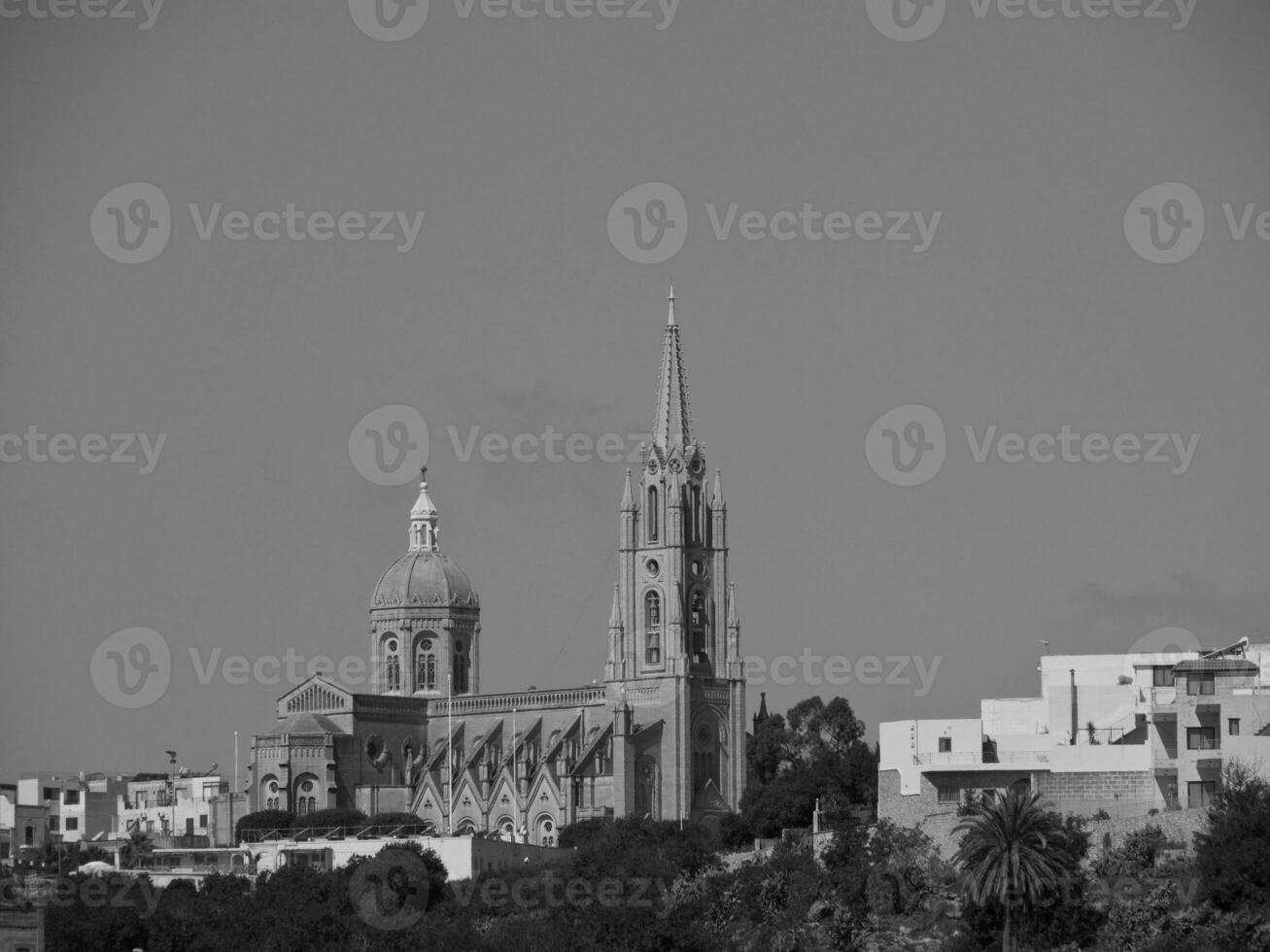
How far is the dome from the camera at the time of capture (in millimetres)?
176750

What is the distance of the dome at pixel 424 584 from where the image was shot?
176750 mm

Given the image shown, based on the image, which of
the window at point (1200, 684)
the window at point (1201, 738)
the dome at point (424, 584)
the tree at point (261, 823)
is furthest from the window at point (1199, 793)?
the dome at point (424, 584)

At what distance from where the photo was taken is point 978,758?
4163 inches

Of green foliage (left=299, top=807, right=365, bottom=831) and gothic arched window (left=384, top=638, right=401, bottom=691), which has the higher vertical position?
gothic arched window (left=384, top=638, right=401, bottom=691)

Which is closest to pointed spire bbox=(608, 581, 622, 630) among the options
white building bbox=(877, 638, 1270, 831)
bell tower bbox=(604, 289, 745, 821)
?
bell tower bbox=(604, 289, 745, 821)

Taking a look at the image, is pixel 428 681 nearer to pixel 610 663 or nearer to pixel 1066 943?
pixel 610 663

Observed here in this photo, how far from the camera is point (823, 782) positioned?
448 feet

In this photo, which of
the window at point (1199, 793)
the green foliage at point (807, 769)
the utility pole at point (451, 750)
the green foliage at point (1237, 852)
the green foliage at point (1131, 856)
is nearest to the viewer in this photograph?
the green foliage at point (1237, 852)

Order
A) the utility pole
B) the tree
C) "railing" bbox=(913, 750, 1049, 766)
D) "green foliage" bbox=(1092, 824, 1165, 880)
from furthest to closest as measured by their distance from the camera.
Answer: the utility pole < the tree < "railing" bbox=(913, 750, 1049, 766) < "green foliage" bbox=(1092, 824, 1165, 880)

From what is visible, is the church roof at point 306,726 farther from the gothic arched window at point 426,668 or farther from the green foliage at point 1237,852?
the green foliage at point 1237,852

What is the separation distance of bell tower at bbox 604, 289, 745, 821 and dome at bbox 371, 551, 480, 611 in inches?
606

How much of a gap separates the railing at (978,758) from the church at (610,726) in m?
45.0

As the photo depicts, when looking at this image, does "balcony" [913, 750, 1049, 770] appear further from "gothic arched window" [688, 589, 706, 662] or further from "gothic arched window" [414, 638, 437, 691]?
"gothic arched window" [414, 638, 437, 691]

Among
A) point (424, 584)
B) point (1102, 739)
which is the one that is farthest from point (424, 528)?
point (1102, 739)
